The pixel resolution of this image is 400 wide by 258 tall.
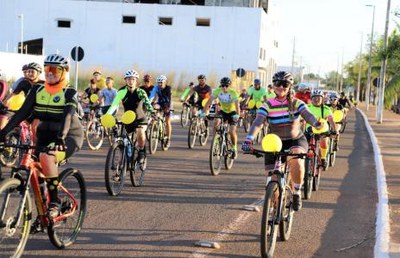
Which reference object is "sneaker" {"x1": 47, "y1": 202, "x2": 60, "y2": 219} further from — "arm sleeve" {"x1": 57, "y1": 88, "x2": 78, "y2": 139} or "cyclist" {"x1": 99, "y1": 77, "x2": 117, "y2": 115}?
"cyclist" {"x1": 99, "y1": 77, "x2": 117, "y2": 115}

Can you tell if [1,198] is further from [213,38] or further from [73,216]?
[213,38]

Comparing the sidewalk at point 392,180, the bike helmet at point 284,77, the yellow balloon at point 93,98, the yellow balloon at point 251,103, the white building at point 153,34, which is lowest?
the sidewalk at point 392,180

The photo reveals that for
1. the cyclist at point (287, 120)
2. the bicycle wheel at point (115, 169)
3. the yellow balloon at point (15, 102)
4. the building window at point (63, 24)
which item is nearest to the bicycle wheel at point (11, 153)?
the yellow balloon at point (15, 102)

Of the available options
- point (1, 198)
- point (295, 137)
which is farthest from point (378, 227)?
point (1, 198)

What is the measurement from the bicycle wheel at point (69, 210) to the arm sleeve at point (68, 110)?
524mm

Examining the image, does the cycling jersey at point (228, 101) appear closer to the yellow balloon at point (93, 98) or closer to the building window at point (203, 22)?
the yellow balloon at point (93, 98)

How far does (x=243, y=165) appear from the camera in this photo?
45.9ft

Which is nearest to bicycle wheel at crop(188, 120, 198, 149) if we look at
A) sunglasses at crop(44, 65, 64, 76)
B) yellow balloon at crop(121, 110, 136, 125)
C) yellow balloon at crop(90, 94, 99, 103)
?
yellow balloon at crop(90, 94, 99, 103)

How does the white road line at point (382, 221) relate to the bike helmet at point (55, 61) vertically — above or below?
below

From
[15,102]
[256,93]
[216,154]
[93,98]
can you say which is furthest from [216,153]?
[256,93]

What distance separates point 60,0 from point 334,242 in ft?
171

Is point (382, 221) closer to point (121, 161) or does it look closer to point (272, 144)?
point (272, 144)

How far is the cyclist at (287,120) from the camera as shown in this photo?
7.35 metres

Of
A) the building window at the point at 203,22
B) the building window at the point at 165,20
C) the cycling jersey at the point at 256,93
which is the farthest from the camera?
the building window at the point at 165,20
